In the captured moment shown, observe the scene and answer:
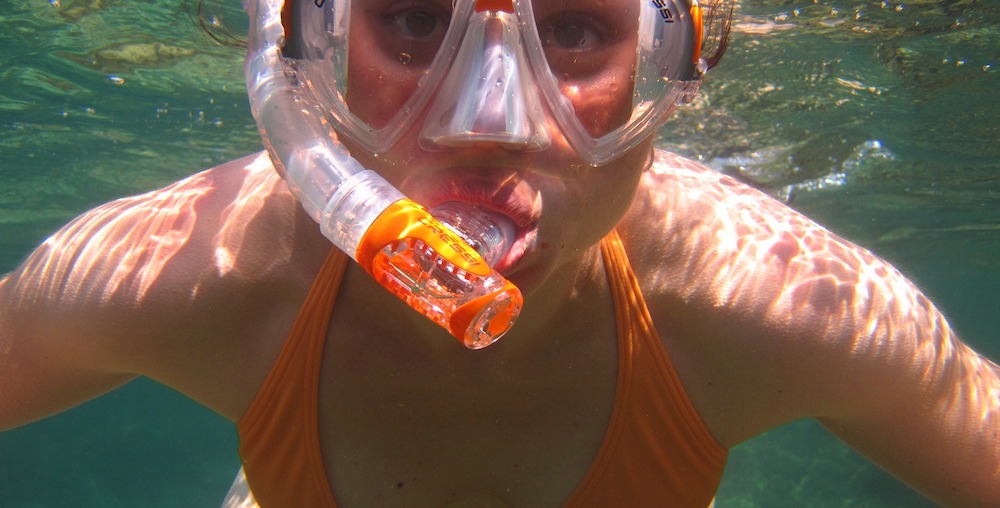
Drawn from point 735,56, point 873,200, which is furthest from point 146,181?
point 873,200

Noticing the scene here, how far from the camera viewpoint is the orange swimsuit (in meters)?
2.57

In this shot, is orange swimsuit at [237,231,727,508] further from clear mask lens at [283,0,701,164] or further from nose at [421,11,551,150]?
nose at [421,11,551,150]

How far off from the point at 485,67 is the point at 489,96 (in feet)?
0.39

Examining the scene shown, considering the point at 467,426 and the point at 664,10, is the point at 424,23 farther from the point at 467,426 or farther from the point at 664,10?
the point at 467,426

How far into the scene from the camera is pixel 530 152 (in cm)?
173

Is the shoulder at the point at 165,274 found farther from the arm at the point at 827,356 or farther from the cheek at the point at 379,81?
the arm at the point at 827,356

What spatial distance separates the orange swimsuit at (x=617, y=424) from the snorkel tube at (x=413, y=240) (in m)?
0.93

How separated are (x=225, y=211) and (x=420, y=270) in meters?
1.69

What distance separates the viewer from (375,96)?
1872mm

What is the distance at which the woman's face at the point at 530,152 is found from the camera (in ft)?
5.51

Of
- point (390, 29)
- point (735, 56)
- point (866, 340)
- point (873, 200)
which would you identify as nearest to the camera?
point (390, 29)

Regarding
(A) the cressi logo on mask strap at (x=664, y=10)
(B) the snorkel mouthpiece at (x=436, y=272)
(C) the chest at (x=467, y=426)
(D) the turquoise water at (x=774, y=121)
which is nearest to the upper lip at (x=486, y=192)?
(B) the snorkel mouthpiece at (x=436, y=272)

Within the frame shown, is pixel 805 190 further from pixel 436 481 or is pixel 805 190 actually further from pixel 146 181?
pixel 146 181

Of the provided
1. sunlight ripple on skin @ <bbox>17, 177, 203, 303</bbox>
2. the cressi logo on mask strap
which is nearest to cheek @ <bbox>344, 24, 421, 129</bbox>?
the cressi logo on mask strap
